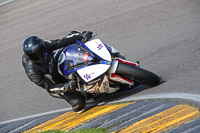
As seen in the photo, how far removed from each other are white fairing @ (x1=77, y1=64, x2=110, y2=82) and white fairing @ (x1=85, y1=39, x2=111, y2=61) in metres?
0.17

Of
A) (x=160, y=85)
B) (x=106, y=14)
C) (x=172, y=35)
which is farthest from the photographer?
(x=106, y=14)

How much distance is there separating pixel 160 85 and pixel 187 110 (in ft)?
4.83

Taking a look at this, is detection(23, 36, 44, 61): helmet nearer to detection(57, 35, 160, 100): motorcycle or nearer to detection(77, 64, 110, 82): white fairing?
detection(57, 35, 160, 100): motorcycle

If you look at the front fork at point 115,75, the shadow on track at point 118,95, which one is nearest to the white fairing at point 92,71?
the front fork at point 115,75

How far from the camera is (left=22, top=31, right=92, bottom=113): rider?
6.44 m

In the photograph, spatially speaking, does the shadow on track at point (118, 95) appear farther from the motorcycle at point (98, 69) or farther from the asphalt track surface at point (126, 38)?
the motorcycle at point (98, 69)

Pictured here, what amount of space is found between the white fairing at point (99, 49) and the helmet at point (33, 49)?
0.86 metres

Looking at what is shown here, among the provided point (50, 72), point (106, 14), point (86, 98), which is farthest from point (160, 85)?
point (106, 14)

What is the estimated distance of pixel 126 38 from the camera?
380 inches

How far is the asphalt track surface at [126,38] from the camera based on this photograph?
22.7ft

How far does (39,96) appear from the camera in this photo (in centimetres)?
863

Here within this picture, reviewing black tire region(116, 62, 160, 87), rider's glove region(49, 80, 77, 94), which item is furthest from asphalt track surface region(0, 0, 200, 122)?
rider's glove region(49, 80, 77, 94)

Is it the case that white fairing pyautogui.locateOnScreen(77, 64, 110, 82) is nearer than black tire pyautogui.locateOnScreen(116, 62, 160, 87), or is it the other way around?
black tire pyautogui.locateOnScreen(116, 62, 160, 87)

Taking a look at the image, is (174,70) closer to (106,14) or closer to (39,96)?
(39,96)
